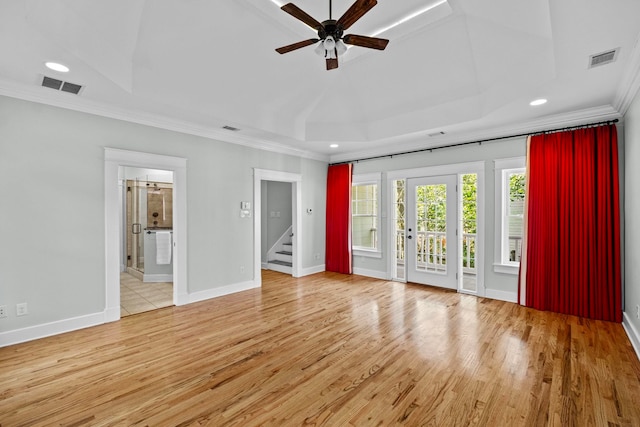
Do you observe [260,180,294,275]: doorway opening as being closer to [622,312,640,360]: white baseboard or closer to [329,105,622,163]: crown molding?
[329,105,622,163]: crown molding

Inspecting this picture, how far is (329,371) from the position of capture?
8.69ft

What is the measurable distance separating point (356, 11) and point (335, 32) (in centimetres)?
28

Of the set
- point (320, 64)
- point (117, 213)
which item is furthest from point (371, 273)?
point (117, 213)

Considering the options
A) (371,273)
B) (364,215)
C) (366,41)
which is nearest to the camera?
(366,41)

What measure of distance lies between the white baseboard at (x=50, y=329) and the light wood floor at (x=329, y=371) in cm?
13

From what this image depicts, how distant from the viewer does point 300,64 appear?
3855 millimetres

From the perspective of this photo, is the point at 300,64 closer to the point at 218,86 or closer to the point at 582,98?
the point at 218,86

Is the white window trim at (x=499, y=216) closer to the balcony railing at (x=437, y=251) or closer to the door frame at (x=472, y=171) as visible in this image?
the door frame at (x=472, y=171)

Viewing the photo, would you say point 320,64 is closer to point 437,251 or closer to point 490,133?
point 490,133

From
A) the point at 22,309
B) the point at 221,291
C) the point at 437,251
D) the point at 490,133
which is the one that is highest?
the point at 490,133

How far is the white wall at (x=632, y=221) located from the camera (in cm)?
304

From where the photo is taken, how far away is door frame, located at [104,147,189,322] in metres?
3.78

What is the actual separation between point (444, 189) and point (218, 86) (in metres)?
4.01

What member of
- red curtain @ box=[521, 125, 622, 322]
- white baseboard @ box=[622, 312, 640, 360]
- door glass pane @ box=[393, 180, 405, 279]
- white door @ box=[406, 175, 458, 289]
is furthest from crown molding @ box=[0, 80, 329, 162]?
white baseboard @ box=[622, 312, 640, 360]
